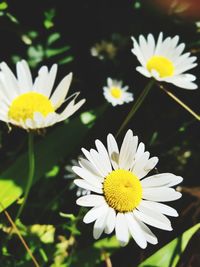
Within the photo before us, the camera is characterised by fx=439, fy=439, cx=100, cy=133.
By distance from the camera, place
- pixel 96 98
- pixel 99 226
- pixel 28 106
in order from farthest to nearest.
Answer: pixel 96 98, pixel 28 106, pixel 99 226

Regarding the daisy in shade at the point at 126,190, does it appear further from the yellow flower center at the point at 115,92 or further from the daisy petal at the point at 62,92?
the yellow flower center at the point at 115,92

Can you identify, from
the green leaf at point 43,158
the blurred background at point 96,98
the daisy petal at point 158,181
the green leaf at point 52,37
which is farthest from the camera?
Result: the green leaf at point 52,37

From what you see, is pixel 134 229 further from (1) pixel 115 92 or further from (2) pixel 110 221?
(1) pixel 115 92

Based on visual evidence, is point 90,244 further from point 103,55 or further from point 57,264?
point 103,55

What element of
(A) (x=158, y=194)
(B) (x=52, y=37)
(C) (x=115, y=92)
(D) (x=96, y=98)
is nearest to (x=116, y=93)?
(C) (x=115, y=92)

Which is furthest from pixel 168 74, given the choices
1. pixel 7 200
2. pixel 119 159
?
pixel 7 200

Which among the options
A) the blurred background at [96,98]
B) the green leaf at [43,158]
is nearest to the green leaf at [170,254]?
the blurred background at [96,98]
